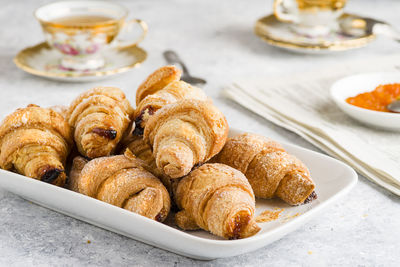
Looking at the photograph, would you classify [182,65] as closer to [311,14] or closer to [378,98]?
[311,14]

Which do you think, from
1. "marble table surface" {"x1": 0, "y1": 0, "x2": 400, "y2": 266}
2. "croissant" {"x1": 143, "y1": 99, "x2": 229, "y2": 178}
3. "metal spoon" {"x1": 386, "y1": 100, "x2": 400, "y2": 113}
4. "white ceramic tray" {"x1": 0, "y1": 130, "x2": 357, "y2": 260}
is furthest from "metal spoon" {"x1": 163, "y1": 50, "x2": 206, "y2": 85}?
"croissant" {"x1": 143, "y1": 99, "x2": 229, "y2": 178}

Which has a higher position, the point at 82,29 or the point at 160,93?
the point at 160,93

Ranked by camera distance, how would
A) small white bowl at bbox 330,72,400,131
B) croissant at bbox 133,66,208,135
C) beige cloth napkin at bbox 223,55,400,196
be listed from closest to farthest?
croissant at bbox 133,66,208,135, beige cloth napkin at bbox 223,55,400,196, small white bowl at bbox 330,72,400,131

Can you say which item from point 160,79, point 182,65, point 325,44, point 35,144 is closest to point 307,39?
point 325,44

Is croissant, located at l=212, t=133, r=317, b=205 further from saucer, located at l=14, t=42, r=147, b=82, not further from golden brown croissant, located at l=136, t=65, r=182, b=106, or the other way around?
saucer, located at l=14, t=42, r=147, b=82

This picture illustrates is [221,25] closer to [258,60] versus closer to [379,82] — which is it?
[258,60]

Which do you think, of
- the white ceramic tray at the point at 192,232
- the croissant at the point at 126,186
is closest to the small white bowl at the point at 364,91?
the white ceramic tray at the point at 192,232

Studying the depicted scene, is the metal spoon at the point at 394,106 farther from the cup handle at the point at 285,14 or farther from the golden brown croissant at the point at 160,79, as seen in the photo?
the cup handle at the point at 285,14

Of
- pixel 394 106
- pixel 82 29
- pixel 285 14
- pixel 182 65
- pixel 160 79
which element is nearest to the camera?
pixel 160 79
